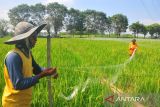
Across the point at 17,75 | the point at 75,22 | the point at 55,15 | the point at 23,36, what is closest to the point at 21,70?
the point at 17,75

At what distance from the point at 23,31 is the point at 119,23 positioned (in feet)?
251

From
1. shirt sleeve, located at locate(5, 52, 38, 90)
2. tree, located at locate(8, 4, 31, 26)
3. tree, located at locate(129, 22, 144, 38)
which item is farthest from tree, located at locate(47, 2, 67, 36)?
tree, located at locate(129, 22, 144, 38)

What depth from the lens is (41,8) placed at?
254 ft

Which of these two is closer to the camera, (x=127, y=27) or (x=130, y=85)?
(x=130, y=85)

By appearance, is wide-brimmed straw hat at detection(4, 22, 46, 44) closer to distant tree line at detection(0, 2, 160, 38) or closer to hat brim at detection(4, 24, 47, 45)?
hat brim at detection(4, 24, 47, 45)

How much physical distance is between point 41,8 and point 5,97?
76020 millimetres

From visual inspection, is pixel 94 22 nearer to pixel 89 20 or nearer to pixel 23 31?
pixel 89 20

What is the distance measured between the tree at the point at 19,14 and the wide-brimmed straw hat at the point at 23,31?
74.3m

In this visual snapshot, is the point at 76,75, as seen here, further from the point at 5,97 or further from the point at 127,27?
the point at 127,27

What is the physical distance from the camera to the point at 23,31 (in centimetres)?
255

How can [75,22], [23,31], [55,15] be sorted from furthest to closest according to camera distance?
[75,22], [55,15], [23,31]

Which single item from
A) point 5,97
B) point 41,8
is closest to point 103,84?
point 5,97

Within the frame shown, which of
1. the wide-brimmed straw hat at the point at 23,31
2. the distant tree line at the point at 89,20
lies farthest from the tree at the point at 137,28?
the wide-brimmed straw hat at the point at 23,31

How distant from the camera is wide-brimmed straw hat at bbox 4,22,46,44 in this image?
2.47m
